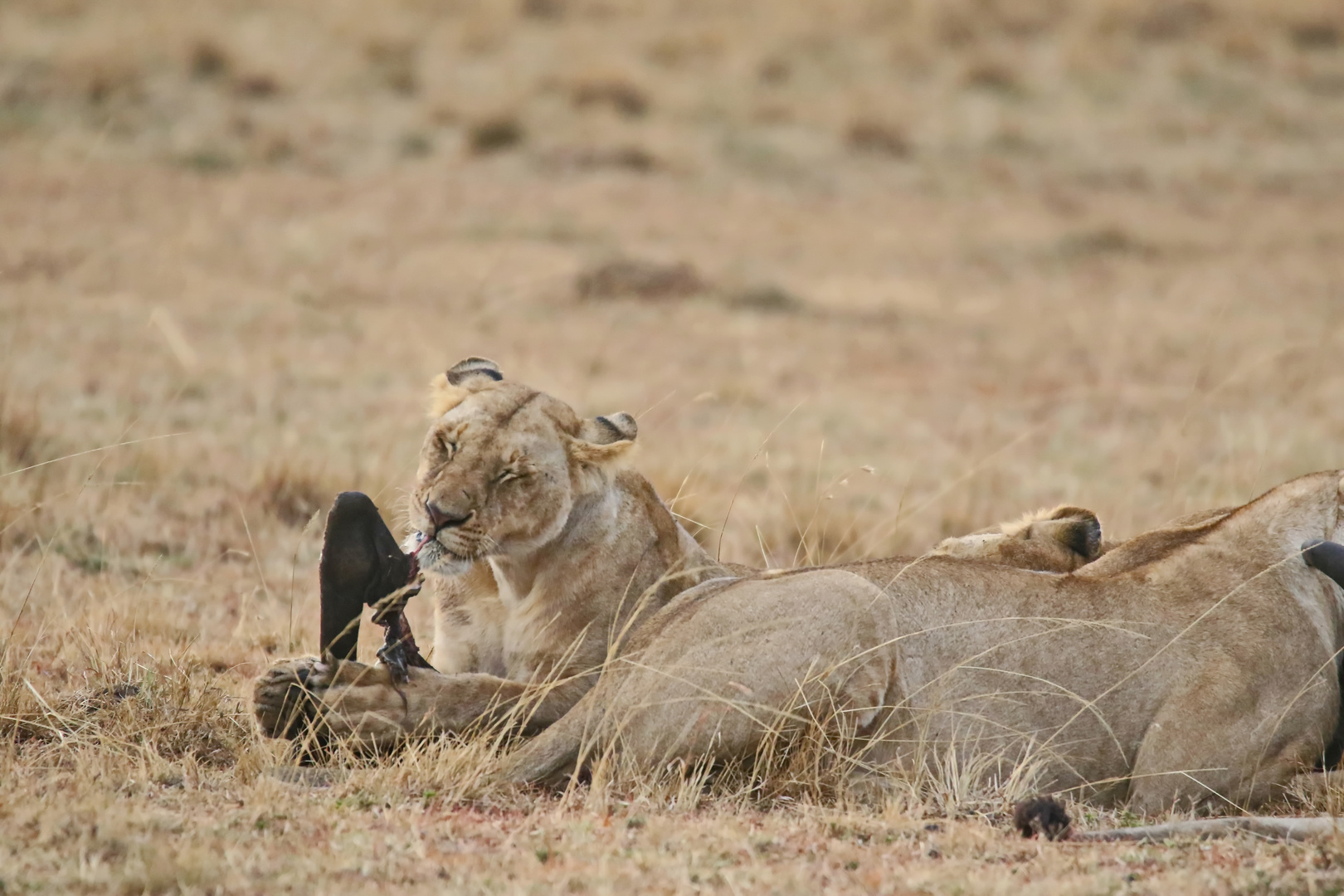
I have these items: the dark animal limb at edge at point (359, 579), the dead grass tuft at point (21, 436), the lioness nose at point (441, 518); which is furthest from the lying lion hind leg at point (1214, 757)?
the dead grass tuft at point (21, 436)

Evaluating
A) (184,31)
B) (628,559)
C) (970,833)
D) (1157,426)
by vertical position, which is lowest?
(1157,426)

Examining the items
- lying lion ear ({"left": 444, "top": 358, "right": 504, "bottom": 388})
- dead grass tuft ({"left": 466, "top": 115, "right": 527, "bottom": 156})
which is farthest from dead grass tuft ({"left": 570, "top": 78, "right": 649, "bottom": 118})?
lying lion ear ({"left": 444, "top": 358, "right": 504, "bottom": 388})

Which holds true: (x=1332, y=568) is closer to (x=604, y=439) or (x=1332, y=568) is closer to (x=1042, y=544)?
(x=1042, y=544)

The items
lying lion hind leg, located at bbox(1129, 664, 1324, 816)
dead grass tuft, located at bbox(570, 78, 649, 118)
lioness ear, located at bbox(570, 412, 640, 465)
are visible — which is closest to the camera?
lying lion hind leg, located at bbox(1129, 664, 1324, 816)

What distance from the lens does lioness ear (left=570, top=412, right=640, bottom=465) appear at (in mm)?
5137

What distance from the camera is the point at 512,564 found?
207 inches

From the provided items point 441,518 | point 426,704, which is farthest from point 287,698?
point 441,518

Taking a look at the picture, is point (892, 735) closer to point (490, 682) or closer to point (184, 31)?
point (490, 682)

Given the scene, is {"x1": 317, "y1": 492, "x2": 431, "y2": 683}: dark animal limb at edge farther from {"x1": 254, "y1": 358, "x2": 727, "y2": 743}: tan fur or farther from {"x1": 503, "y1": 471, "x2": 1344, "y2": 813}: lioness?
{"x1": 503, "y1": 471, "x2": 1344, "y2": 813}: lioness

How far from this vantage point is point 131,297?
1342 centimetres


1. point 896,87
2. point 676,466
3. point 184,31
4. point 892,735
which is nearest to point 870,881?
point 892,735

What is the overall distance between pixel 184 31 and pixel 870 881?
68.5 feet

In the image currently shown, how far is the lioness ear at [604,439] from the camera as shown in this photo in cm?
514

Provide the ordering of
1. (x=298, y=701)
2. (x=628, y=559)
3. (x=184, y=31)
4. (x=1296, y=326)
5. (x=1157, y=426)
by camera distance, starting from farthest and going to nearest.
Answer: (x=184, y=31) < (x=1296, y=326) < (x=1157, y=426) < (x=628, y=559) < (x=298, y=701)
